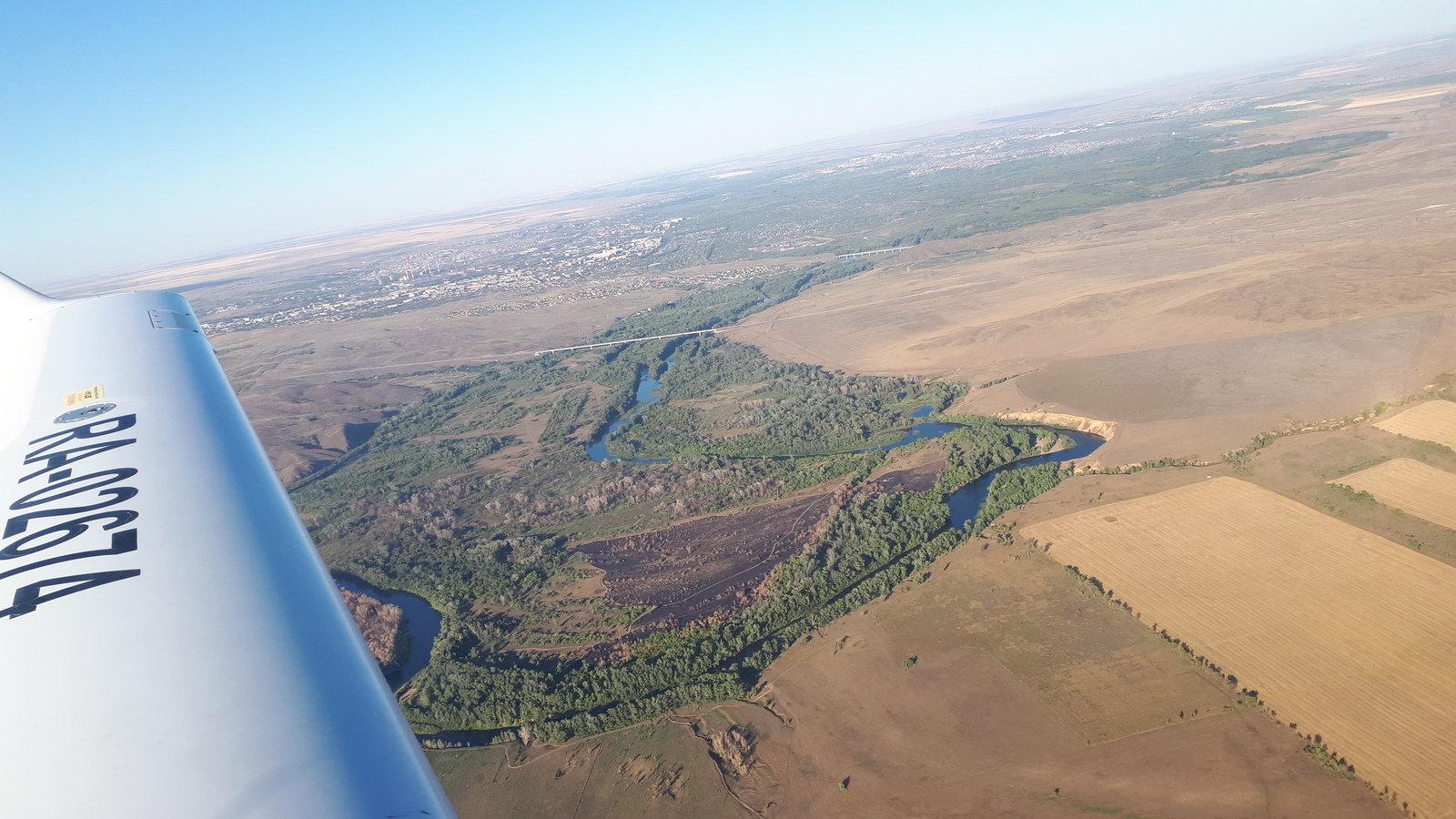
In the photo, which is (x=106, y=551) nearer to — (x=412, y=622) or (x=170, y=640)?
(x=170, y=640)

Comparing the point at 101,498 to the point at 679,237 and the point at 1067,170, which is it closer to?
the point at 679,237

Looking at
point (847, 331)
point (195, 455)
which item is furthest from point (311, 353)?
point (195, 455)

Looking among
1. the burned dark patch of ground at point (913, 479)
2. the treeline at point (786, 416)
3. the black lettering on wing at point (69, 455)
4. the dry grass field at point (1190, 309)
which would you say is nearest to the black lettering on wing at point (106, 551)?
the black lettering on wing at point (69, 455)

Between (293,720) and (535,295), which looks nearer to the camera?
(293,720)

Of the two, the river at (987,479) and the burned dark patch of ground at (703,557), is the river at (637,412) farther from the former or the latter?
A: the river at (987,479)

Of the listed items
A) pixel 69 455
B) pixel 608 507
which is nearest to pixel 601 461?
pixel 608 507

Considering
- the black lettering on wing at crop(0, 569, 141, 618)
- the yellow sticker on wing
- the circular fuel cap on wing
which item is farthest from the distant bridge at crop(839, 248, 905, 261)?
the black lettering on wing at crop(0, 569, 141, 618)

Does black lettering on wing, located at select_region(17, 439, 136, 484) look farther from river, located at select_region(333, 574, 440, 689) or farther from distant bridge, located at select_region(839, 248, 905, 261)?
distant bridge, located at select_region(839, 248, 905, 261)
